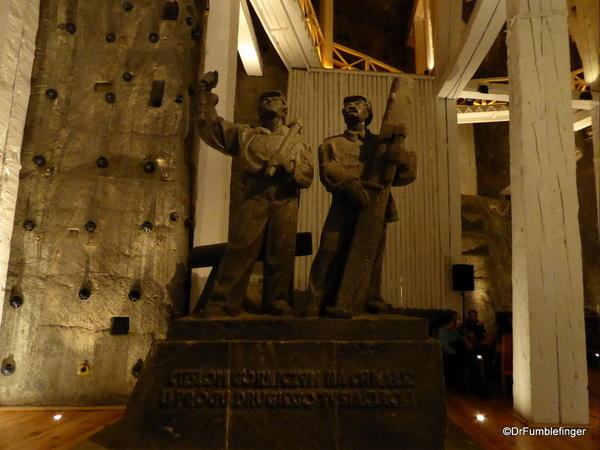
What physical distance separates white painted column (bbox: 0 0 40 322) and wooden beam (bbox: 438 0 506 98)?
Result: 567 cm

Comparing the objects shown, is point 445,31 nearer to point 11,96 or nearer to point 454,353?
point 454,353

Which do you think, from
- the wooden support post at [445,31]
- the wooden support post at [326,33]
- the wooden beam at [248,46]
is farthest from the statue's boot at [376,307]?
the wooden support post at [326,33]

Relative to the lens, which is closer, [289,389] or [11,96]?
[289,389]

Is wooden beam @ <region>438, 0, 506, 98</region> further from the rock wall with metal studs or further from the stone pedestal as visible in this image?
the stone pedestal

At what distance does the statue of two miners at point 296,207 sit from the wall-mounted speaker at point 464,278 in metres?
4.54

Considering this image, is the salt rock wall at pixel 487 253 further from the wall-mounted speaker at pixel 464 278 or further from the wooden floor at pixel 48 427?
the wooden floor at pixel 48 427

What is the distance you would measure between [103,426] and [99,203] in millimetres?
2305

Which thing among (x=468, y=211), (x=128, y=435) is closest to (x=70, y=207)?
(x=128, y=435)

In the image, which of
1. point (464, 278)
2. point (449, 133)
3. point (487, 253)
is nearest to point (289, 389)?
point (464, 278)

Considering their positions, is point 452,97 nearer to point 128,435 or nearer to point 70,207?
point 70,207

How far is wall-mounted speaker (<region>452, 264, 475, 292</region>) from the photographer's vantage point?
24.7 feet

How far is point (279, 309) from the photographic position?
10.7 feet

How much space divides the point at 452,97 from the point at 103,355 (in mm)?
7347

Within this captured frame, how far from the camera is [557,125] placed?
439 cm
